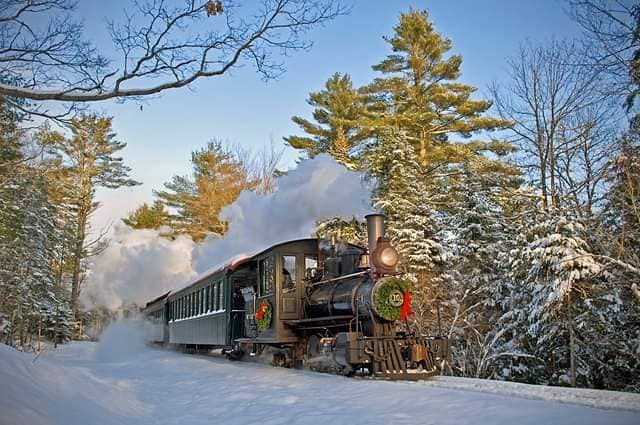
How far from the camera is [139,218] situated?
4656cm

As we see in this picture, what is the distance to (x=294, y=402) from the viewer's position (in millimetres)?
7344

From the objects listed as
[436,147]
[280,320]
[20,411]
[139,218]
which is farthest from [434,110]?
[139,218]

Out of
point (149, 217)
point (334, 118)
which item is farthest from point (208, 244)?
point (149, 217)

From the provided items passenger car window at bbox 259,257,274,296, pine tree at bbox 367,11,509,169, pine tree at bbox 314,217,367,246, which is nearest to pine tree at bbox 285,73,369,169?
pine tree at bbox 367,11,509,169

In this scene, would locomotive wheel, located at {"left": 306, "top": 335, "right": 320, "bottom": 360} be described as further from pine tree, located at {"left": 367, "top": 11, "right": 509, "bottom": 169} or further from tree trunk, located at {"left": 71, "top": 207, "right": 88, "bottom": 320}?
tree trunk, located at {"left": 71, "top": 207, "right": 88, "bottom": 320}

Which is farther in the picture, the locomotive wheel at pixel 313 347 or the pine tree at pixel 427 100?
the pine tree at pixel 427 100

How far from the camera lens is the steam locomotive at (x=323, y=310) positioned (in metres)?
9.69

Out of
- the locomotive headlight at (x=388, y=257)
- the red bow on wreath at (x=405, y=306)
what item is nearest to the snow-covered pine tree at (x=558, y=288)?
the red bow on wreath at (x=405, y=306)

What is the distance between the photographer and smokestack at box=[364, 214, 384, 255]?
10.4 meters

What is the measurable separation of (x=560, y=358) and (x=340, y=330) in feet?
23.3

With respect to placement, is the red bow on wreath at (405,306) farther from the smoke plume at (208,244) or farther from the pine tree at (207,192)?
the pine tree at (207,192)

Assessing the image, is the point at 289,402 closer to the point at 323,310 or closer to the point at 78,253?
the point at 323,310

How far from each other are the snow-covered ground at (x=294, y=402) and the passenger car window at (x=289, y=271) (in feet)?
8.88

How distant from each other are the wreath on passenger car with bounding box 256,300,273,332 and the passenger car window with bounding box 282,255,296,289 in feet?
1.96
